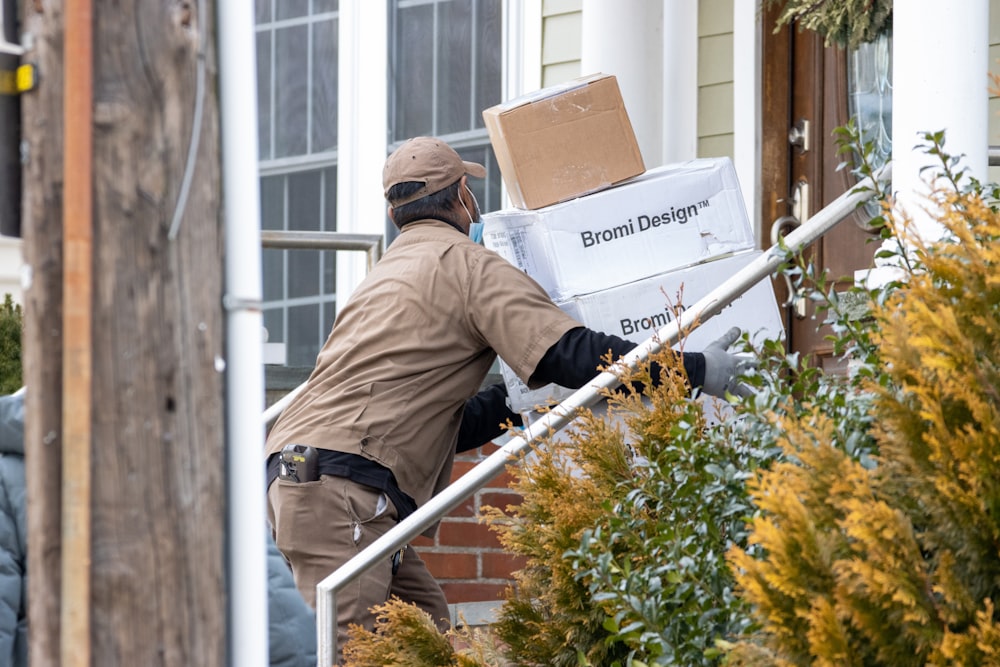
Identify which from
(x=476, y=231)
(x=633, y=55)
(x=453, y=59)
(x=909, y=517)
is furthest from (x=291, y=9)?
(x=909, y=517)

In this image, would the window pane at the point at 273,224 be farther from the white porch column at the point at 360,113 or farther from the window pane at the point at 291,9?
the window pane at the point at 291,9

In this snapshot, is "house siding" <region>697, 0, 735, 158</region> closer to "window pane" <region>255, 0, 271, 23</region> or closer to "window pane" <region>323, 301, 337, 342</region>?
"window pane" <region>323, 301, 337, 342</region>

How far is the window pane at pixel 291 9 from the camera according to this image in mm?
6750

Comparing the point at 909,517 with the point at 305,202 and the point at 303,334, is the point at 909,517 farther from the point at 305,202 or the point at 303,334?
the point at 305,202

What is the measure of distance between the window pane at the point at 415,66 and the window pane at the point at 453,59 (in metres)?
0.04

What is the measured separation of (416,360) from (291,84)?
2.92 meters

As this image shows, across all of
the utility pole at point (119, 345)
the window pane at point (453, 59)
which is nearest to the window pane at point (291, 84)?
the window pane at point (453, 59)

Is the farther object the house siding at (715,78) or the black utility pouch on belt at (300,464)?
the house siding at (715,78)

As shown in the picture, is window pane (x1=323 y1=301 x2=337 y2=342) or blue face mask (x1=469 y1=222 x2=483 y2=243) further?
window pane (x1=323 y1=301 x2=337 y2=342)

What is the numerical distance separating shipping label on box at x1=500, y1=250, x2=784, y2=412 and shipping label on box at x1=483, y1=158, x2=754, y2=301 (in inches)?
1.3

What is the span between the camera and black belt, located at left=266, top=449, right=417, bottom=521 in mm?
4098

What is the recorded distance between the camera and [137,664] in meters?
1.98

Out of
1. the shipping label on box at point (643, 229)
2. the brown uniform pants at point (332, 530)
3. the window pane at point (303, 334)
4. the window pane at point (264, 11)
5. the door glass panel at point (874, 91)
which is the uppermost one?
the window pane at point (264, 11)

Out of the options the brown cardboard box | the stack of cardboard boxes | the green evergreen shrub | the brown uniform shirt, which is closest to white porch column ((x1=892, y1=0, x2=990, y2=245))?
the stack of cardboard boxes
